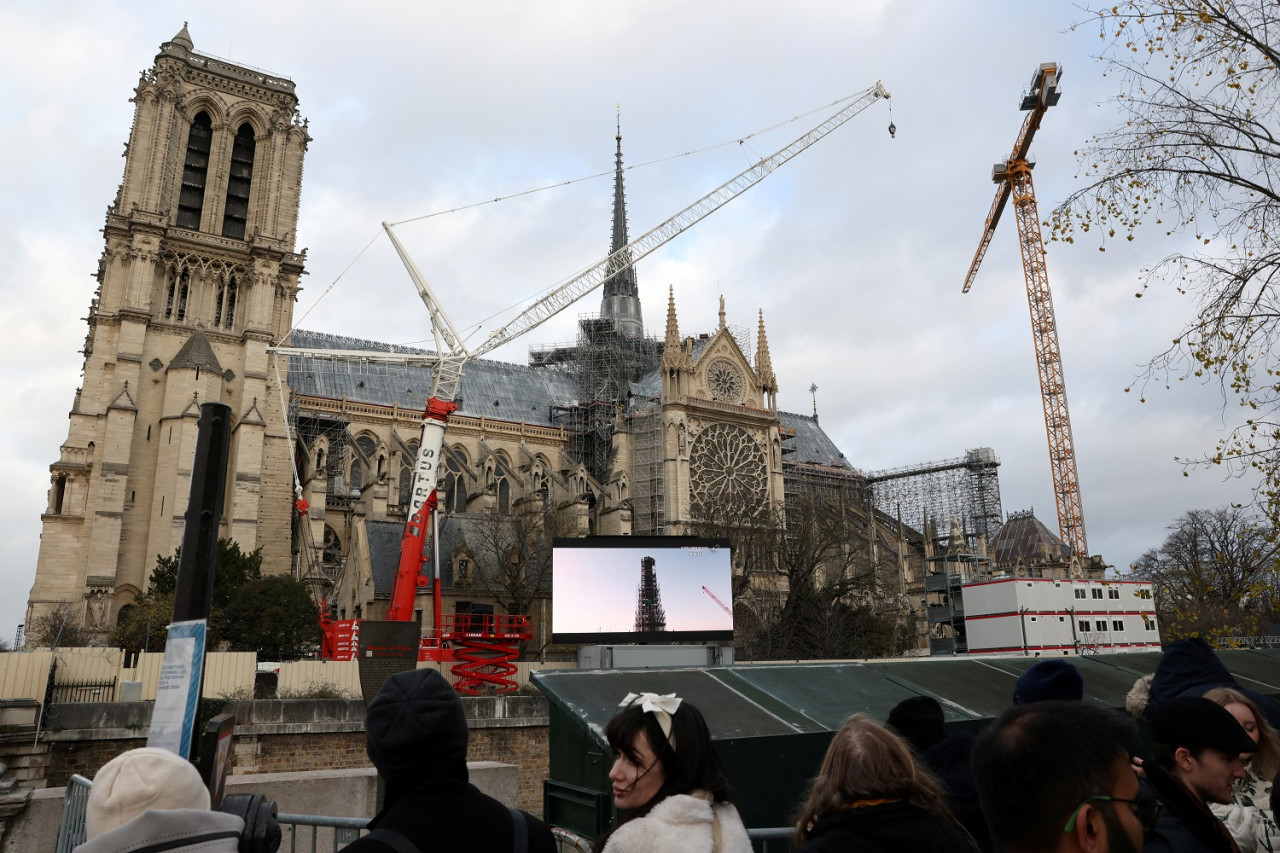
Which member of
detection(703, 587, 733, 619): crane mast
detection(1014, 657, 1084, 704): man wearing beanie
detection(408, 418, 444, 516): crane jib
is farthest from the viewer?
detection(408, 418, 444, 516): crane jib

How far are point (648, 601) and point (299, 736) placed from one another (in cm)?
741

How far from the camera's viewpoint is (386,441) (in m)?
49.4

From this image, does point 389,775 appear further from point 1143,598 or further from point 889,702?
point 1143,598

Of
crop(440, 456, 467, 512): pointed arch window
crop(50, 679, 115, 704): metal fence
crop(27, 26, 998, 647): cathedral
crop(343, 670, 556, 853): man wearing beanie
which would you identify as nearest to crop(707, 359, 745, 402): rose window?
crop(27, 26, 998, 647): cathedral

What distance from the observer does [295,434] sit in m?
46.1

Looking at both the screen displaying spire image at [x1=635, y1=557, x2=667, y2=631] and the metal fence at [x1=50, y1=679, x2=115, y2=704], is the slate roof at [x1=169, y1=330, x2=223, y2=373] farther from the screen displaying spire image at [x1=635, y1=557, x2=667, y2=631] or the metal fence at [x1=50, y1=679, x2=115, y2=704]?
the screen displaying spire image at [x1=635, y1=557, x2=667, y2=631]

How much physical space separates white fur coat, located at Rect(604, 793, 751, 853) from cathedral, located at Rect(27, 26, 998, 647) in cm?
3048

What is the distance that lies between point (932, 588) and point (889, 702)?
3912 cm

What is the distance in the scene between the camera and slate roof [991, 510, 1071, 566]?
219 ft

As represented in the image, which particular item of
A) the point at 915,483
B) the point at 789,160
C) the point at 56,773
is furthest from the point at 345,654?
the point at 915,483

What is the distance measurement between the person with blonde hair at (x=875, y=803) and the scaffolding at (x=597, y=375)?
50.6 m

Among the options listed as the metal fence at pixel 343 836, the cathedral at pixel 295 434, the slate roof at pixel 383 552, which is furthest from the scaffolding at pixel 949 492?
the metal fence at pixel 343 836

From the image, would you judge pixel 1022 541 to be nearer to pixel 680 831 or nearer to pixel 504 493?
pixel 504 493

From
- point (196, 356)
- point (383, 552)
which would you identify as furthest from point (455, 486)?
point (196, 356)
